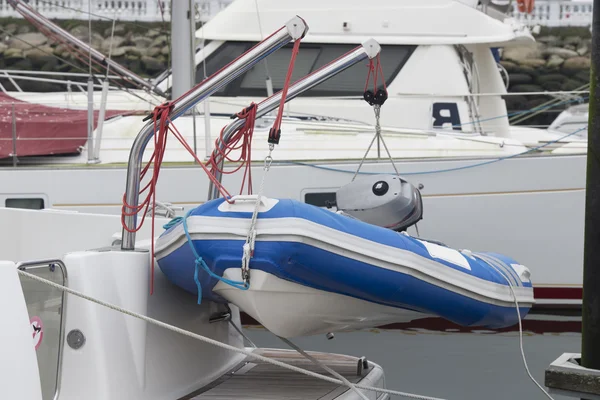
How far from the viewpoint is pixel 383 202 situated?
517 centimetres

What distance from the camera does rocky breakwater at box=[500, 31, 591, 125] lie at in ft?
98.5

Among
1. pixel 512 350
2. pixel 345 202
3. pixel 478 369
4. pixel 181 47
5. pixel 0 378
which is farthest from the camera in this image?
pixel 181 47

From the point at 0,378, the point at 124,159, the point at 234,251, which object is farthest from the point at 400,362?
the point at 0,378

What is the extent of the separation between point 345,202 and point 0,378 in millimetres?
2687

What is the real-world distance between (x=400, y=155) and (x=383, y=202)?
8.56 feet

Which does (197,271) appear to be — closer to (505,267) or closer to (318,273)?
(318,273)

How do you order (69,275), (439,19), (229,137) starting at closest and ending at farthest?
1. (69,275)
2. (229,137)
3. (439,19)

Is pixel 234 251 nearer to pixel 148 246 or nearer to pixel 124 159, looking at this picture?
pixel 148 246

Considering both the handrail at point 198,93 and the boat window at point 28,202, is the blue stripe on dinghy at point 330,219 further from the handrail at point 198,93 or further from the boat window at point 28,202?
the boat window at point 28,202

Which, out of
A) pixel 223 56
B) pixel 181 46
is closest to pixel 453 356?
pixel 181 46

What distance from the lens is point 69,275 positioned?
3.52m

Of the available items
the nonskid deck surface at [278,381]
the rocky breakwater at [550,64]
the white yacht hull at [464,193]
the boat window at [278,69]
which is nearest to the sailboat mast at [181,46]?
the white yacht hull at [464,193]

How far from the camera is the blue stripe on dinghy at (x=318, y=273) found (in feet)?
11.4

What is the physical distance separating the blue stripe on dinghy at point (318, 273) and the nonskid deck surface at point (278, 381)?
0.46 meters
